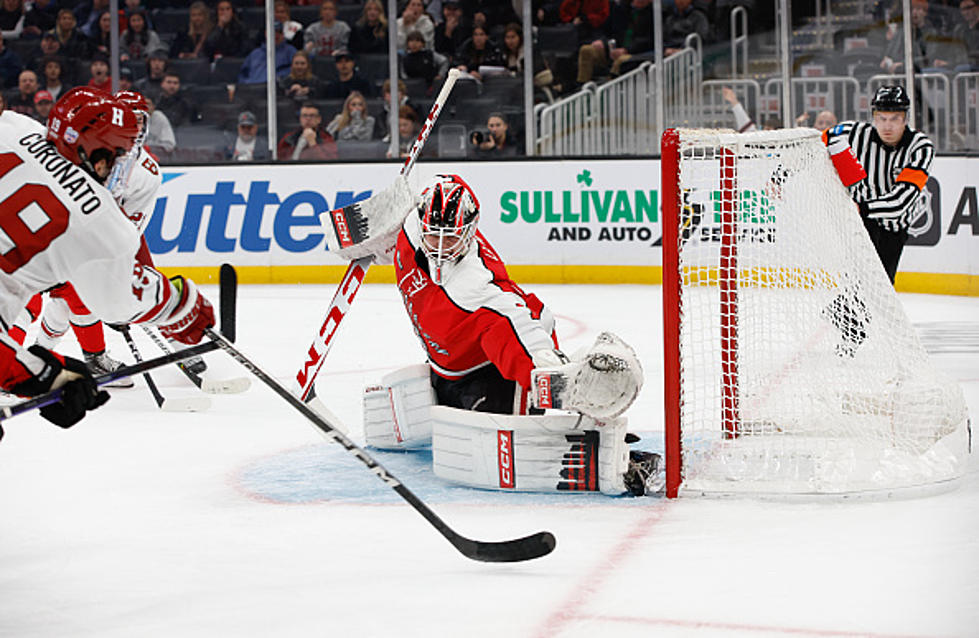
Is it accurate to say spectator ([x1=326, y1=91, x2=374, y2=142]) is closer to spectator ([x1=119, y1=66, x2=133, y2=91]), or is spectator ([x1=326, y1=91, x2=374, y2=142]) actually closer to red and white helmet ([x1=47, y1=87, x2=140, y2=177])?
spectator ([x1=119, y1=66, x2=133, y2=91])

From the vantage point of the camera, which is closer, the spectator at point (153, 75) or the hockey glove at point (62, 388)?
the hockey glove at point (62, 388)

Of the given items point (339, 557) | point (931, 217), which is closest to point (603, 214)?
point (931, 217)

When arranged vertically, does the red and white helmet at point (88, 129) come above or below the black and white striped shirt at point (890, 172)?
below

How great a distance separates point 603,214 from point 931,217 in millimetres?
1959

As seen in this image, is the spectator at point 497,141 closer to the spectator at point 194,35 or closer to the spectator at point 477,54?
the spectator at point 477,54

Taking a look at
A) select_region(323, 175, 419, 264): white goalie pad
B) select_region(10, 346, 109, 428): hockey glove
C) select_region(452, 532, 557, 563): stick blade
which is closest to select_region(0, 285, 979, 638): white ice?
select_region(452, 532, 557, 563): stick blade

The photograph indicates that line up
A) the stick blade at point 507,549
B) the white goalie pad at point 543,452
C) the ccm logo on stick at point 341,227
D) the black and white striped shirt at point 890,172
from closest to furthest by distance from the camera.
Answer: the stick blade at point 507,549, the white goalie pad at point 543,452, the ccm logo on stick at point 341,227, the black and white striped shirt at point 890,172

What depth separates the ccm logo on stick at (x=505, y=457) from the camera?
3127mm

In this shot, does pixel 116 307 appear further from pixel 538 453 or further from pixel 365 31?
pixel 365 31

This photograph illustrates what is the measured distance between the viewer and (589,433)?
10.1 ft

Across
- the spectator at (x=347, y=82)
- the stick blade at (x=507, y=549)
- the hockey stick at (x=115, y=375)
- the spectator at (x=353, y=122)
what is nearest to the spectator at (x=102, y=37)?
the spectator at (x=347, y=82)

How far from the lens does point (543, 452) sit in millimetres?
3133

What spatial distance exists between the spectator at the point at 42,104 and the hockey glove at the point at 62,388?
6.97m

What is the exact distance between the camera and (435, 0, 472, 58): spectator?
891cm
